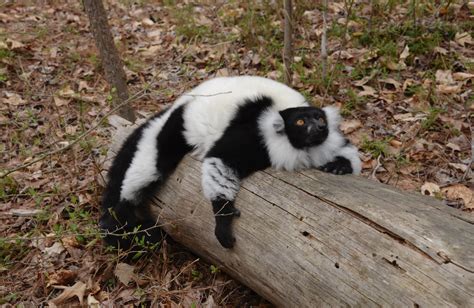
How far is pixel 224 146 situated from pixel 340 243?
109 cm

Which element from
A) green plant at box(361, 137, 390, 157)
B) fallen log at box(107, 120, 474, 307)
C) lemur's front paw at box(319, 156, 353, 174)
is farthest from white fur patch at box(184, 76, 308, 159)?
green plant at box(361, 137, 390, 157)

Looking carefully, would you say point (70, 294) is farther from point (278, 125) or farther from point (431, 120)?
point (431, 120)

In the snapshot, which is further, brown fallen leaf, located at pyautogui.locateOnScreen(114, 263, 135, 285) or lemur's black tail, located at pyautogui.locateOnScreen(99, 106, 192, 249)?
lemur's black tail, located at pyautogui.locateOnScreen(99, 106, 192, 249)

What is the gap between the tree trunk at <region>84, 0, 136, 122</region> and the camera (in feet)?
15.3

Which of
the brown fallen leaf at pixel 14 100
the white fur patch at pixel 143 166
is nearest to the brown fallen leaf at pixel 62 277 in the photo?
the white fur patch at pixel 143 166

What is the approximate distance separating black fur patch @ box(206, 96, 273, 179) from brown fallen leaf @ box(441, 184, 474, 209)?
1723mm

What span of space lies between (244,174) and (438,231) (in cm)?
127

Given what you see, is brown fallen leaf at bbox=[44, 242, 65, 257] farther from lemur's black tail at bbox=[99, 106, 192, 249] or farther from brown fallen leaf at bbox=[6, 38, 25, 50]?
brown fallen leaf at bbox=[6, 38, 25, 50]

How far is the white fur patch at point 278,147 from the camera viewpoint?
304 centimetres

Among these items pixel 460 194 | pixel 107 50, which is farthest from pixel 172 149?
pixel 460 194

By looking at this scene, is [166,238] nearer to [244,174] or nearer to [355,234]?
[244,174]

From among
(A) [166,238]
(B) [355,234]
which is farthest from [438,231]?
(A) [166,238]

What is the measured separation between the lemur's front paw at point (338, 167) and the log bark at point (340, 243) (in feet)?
0.32

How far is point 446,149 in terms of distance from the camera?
4.31 meters
